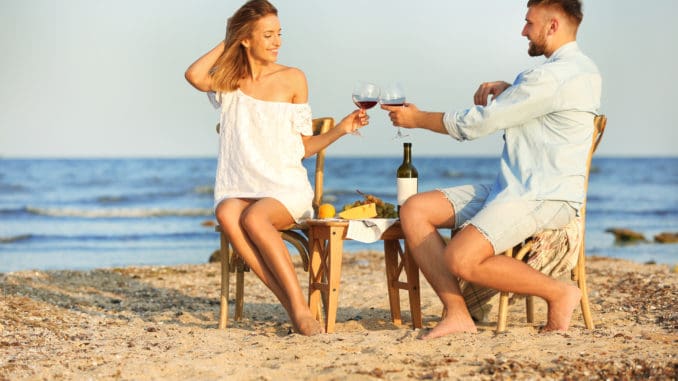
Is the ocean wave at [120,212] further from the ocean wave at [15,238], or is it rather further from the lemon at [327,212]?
the lemon at [327,212]

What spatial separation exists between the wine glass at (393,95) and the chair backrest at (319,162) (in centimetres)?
72

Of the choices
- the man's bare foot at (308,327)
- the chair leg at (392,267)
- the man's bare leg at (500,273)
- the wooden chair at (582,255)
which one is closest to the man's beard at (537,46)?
the wooden chair at (582,255)

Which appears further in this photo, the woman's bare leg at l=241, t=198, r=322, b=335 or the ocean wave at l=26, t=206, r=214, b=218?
the ocean wave at l=26, t=206, r=214, b=218

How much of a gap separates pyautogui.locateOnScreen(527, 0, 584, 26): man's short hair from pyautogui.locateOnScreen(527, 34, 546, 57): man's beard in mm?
156

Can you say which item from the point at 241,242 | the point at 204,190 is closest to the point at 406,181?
the point at 241,242

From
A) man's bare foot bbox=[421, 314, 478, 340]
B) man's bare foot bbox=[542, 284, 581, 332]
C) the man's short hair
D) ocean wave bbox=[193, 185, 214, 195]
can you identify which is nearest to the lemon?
man's bare foot bbox=[421, 314, 478, 340]

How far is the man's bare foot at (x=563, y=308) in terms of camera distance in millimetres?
4449

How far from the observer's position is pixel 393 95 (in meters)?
4.69

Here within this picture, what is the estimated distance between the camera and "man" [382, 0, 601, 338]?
431 centimetres

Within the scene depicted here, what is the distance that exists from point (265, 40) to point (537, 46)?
1565mm

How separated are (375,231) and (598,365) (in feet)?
4.88

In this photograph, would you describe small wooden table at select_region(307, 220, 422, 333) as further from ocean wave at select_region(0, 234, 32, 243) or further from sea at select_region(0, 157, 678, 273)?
ocean wave at select_region(0, 234, 32, 243)

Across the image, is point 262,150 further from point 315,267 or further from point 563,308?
point 563,308

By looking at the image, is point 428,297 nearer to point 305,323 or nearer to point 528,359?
point 305,323
